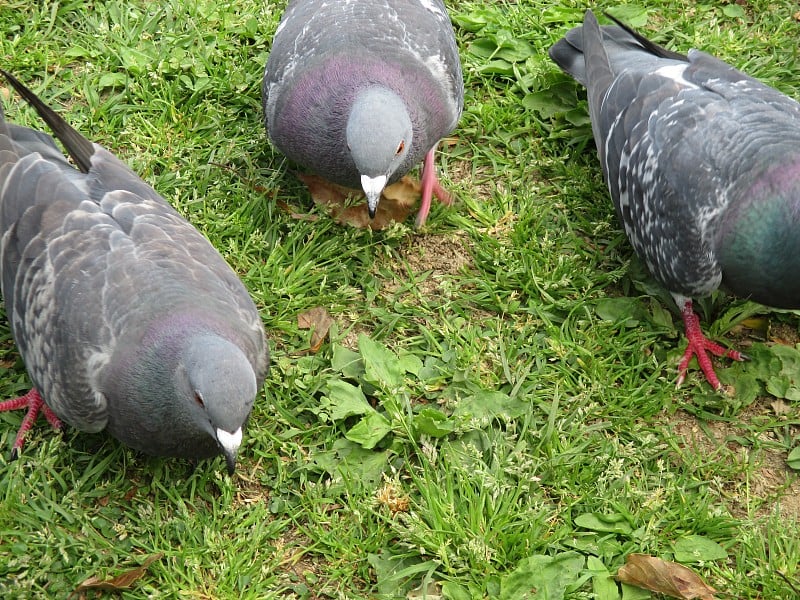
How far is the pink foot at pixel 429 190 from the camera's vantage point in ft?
18.7

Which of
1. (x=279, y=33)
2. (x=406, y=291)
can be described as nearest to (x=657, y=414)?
(x=406, y=291)

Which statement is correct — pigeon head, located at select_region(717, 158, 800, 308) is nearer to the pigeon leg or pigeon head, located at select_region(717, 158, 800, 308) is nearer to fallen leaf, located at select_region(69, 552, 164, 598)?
the pigeon leg

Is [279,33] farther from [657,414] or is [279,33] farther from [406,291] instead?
[657,414]

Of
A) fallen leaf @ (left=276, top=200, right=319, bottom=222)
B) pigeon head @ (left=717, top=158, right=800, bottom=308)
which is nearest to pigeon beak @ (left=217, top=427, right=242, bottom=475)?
fallen leaf @ (left=276, top=200, right=319, bottom=222)

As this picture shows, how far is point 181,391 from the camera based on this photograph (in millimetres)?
3906

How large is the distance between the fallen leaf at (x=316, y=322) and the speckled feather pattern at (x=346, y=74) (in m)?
0.80

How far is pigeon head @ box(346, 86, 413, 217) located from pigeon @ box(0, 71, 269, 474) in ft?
3.20

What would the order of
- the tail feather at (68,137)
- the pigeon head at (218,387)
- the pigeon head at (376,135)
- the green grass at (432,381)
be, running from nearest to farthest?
the pigeon head at (218,387)
the green grass at (432,381)
the tail feather at (68,137)
the pigeon head at (376,135)

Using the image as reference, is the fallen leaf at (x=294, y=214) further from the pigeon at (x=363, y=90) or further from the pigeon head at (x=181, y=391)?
the pigeon head at (x=181, y=391)

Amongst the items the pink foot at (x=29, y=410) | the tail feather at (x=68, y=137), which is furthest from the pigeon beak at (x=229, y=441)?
the tail feather at (x=68, y=137)

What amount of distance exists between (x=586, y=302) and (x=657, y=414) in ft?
2.62

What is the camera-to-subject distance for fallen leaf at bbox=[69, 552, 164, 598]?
4.11m

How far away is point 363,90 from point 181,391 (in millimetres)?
2105

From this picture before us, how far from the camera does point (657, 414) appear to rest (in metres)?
4.98
